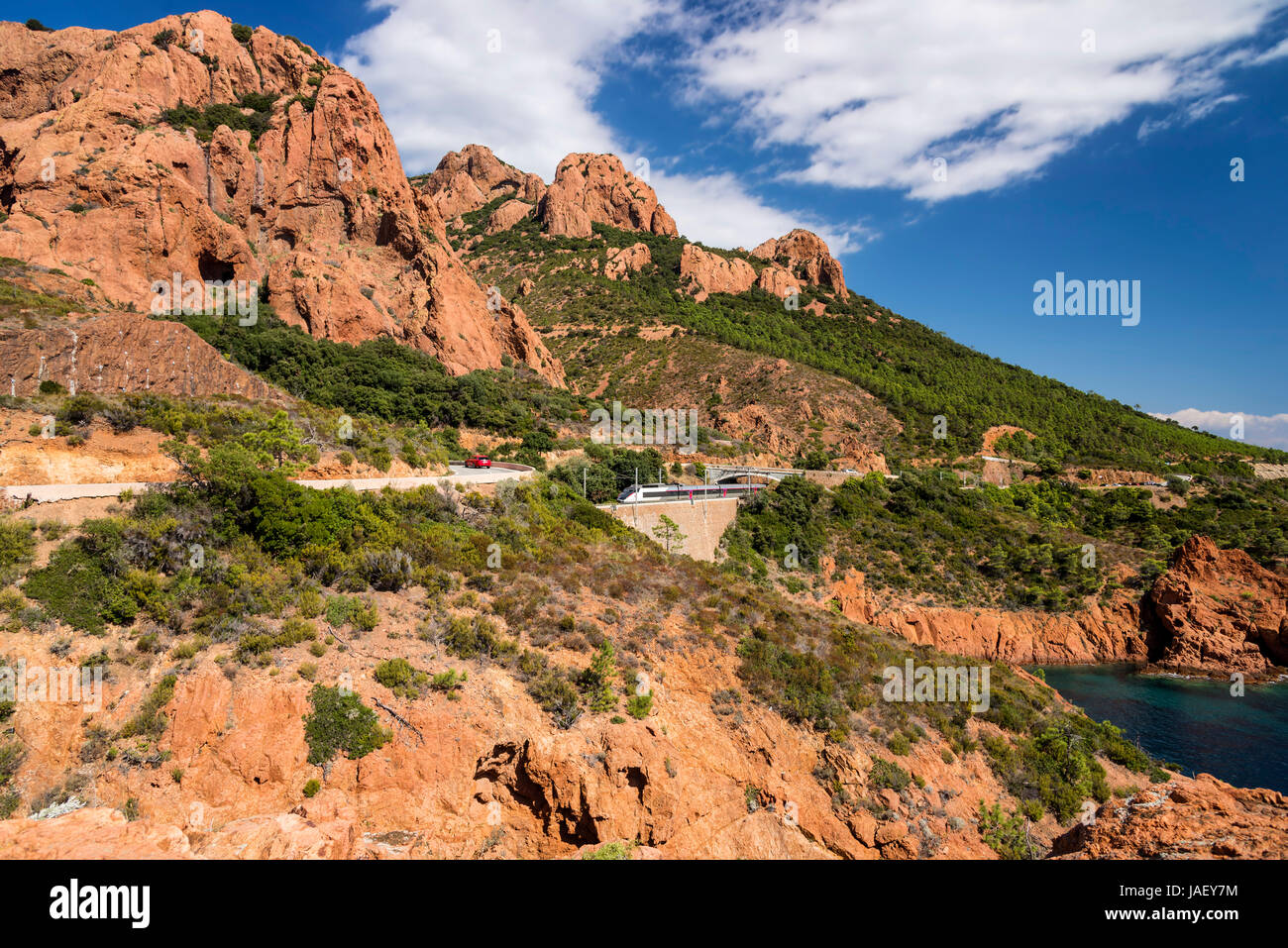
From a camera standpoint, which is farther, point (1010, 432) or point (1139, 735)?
point (1010, 432)

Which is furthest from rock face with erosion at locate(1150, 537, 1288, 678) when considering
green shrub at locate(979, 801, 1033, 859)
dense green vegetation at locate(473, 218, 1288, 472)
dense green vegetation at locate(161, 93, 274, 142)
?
dense green vegetation at locate(161, 93, 274, 142)

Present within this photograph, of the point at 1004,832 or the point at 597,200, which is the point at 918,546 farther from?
the point at 597,200

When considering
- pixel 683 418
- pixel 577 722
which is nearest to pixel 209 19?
pixel 683 418

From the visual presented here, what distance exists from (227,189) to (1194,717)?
6359cm

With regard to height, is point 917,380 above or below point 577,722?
above

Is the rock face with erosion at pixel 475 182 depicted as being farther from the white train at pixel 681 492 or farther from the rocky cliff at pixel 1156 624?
the rocky cliff at pixel 1156 624

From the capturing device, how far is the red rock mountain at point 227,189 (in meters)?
29.6

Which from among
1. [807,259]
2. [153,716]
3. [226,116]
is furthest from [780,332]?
[153,716]

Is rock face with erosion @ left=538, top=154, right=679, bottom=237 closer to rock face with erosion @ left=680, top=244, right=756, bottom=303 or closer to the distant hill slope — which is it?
the distant hill slope

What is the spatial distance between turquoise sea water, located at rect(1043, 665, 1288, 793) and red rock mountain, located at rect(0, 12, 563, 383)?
43.9 metres

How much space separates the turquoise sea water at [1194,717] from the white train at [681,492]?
1928 cm

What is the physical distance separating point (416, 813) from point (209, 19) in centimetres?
6230

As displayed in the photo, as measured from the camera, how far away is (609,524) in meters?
24.2
